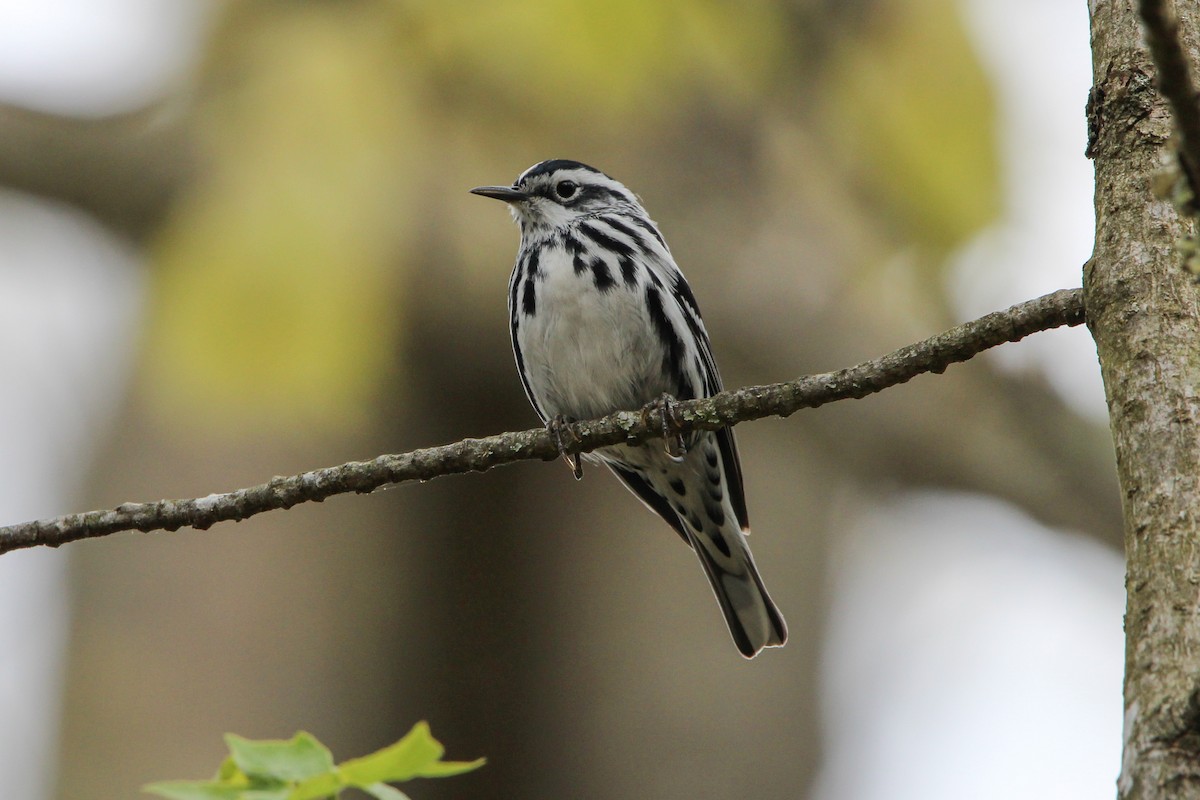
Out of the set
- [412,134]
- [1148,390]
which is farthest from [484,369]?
[1148,390]

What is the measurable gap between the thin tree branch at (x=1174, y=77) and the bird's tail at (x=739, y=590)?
4.01 m

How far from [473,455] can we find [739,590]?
8.60 feet

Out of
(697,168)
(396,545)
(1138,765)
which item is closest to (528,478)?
(396,545)

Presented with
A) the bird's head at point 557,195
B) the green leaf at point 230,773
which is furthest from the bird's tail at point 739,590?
→ the green leaf at point 230,773

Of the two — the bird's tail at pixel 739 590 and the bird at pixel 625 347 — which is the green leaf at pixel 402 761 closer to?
the bird at pixel 625 347

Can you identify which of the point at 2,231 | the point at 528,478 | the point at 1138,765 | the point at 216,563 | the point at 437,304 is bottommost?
the point at 1138,765

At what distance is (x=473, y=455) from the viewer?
10.1 feet

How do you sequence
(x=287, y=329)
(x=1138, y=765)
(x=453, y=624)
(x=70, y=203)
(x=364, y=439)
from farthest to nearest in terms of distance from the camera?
(x=453, y=624) → (x=364, y=439) → (x=70, y=203) → (x=287, y=329) → (x=1138, y=765)

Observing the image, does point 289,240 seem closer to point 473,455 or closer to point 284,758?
point 473,455

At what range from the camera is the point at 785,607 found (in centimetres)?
798

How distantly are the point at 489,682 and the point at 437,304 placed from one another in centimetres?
249

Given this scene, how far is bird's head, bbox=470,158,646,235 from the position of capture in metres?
5.31

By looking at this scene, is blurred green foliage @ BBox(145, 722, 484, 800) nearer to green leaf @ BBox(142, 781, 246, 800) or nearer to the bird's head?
green leaf @ BBox(142, 781, 246, 800)

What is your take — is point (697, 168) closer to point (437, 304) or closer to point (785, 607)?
point (437, 304)
